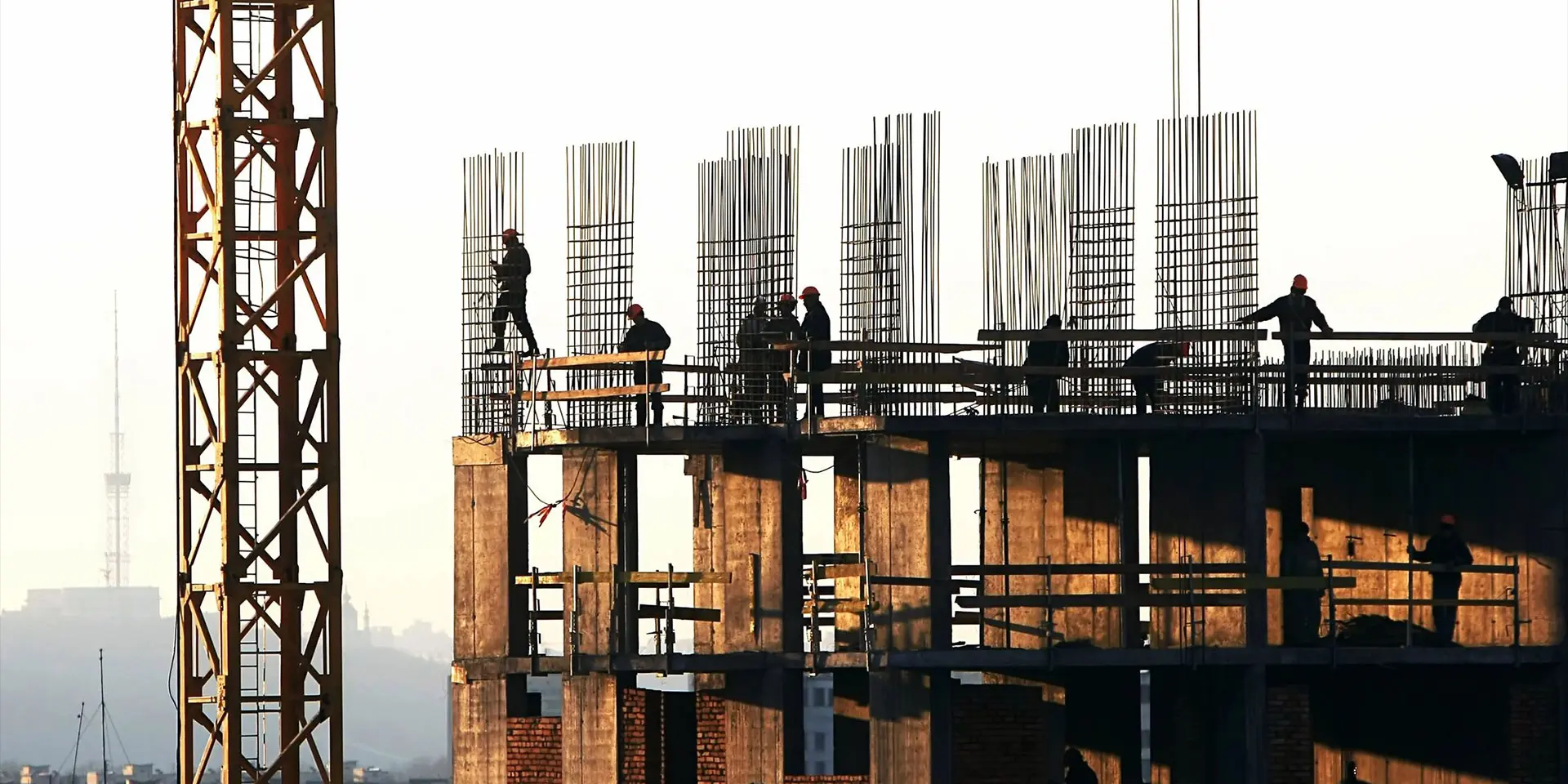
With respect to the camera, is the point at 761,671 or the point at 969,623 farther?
Result: the point at 969,623

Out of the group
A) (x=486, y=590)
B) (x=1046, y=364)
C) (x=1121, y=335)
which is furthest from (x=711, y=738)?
(x=1121, y=335)

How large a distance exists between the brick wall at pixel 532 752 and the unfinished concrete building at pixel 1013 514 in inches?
1.4

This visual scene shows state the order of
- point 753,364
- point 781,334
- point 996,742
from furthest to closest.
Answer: point 996,742
point 753,364
point 781,334

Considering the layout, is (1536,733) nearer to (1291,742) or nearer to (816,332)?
(1291,742)

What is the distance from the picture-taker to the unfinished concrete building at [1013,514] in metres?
33.9

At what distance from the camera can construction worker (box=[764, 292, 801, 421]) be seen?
3475 cm

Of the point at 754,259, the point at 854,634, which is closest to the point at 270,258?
the point at 754,259

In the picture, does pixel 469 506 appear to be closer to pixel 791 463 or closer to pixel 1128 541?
pixel 791 463

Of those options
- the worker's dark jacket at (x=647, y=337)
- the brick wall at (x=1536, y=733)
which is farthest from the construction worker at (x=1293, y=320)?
the worker's dark jacket at (x=647, y=337)

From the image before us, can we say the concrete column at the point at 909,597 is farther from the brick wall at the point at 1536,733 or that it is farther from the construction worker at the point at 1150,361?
the brick wall at the point at 1536,733

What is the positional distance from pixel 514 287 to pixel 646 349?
1.88 m

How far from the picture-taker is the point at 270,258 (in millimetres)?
36750

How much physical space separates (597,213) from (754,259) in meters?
2.02

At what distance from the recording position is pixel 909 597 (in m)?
33.7
